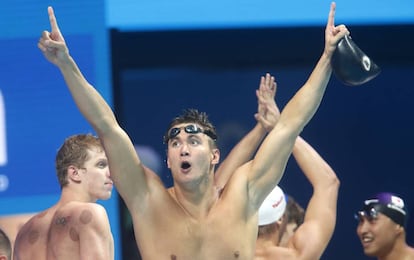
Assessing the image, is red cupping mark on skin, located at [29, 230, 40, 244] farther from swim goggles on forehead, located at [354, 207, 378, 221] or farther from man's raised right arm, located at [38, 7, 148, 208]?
swim goggles on forehead, located at [354, 207, 378, 221]

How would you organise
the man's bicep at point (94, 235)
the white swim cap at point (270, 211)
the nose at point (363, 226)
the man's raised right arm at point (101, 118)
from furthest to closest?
the nose at point (363, 226) → the white swim cap at point (270, 211) → the man's bicep at point (94, 235) → the man's raised right arm at point (101, 118)

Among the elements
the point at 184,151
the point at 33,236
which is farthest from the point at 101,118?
the point at 33,236

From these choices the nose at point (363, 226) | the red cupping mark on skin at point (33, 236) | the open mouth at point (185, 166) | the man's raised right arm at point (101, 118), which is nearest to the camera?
the man's raised right arm at point (101, 118)

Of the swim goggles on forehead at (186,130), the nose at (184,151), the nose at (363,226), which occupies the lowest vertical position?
the nose at (363,226)

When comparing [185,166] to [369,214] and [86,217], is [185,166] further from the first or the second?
[369,214]

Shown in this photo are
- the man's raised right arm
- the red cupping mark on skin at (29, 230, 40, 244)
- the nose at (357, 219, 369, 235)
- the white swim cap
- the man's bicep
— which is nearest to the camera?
the man's raised right arm

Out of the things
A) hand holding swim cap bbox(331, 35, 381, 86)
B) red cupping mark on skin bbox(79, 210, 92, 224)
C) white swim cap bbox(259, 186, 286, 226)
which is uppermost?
hand holding swim cap bbox(331, 35, 381, 86)

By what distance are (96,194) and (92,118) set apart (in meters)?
0.90

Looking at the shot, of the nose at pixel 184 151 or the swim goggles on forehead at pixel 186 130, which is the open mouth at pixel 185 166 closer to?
the nose at pixel 184 151

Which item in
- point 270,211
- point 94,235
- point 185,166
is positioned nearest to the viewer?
point 185,166

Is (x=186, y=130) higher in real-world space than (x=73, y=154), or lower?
higher

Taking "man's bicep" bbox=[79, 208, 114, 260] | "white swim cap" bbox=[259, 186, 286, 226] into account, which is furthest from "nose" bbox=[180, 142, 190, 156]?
"white swim cap" bbox=[259, 186, 286, 226]

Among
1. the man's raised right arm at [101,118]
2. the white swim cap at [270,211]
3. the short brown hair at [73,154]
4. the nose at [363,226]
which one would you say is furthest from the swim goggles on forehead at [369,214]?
the man's raised right arm at [101,118]

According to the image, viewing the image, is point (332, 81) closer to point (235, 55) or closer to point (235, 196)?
point (235, 55)
